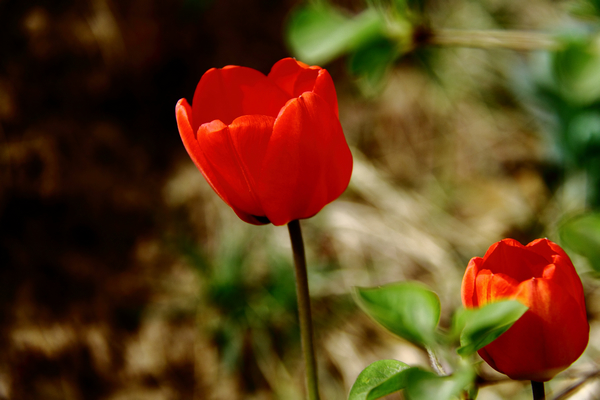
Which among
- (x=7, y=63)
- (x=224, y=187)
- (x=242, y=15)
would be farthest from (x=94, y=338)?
(x=242, y=15)

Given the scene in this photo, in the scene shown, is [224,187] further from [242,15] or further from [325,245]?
[242,15]

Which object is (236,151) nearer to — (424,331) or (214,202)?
(424,331)

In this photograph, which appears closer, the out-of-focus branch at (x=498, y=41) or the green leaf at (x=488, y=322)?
the green leaf at (x=488, y=322)

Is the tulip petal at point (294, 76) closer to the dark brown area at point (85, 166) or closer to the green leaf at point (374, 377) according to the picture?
the green leaf at point (374, 377)

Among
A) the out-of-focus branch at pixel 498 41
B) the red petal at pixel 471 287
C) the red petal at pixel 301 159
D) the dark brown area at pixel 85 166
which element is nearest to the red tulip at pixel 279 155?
the red petal at pixel 301 159

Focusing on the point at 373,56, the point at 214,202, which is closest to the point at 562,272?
the point at 373,56

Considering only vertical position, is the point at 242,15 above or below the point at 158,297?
above

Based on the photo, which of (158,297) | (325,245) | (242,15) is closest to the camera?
(158,297)
